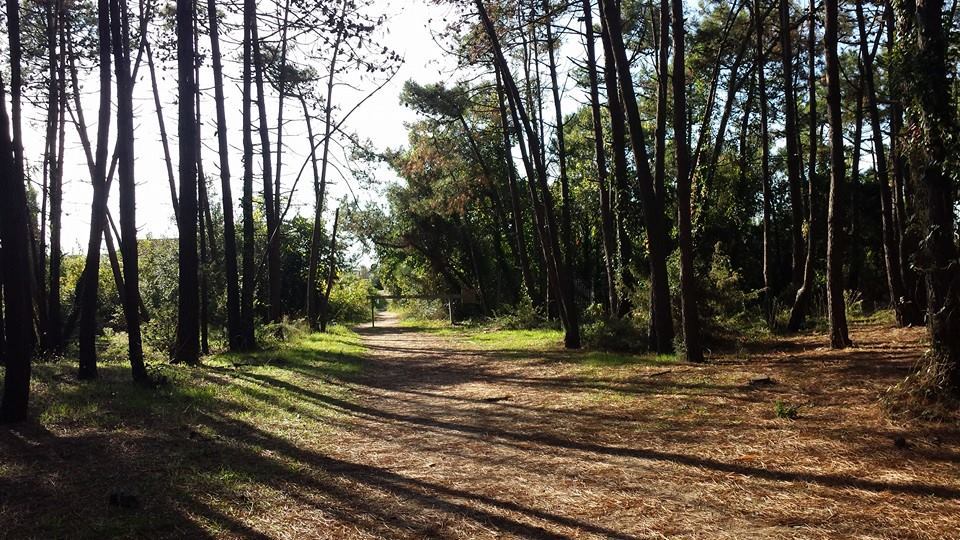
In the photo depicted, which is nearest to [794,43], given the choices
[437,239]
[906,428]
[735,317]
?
[735,317]

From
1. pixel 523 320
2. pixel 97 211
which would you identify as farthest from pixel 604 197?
pixel 97 211

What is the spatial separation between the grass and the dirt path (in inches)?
25.8

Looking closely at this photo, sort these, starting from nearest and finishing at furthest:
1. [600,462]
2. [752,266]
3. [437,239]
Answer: [600,462], [752,266], [437,239]

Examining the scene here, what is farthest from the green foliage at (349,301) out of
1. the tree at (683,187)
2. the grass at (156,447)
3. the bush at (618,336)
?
the tree at (683,187)

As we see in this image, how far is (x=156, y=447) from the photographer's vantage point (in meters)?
5.82

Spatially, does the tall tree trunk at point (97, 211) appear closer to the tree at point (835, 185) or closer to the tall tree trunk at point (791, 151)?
the tree at point (835, 185)

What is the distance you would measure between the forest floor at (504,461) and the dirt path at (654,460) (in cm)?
2

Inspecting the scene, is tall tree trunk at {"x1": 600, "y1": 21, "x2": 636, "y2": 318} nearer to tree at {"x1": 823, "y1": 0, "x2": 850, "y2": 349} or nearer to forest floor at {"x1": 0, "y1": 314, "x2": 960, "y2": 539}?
tree at {"x1": 823, "y1": 0, "x2": 850, "y2": 349}

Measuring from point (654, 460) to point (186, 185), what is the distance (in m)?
9.40

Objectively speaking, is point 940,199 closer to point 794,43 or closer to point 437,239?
point 794,43

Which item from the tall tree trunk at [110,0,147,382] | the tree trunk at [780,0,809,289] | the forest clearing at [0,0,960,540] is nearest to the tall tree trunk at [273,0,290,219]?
the forest clearing at [0,0,960,540]

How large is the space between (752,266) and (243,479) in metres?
26.1

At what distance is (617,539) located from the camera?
12.8 feet

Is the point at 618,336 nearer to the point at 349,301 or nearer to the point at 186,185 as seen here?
the point at 186,185
